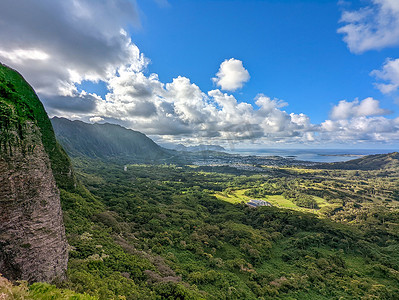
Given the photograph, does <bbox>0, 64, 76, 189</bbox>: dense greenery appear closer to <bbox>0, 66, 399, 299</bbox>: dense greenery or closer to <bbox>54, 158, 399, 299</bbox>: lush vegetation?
<bbox>0, 66, 399, 299</bbox>: dense greenery

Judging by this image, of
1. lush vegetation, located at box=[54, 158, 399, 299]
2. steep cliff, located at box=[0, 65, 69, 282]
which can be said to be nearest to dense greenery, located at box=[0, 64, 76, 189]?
steep cliff, located at box=[0, 65, 69, 282]

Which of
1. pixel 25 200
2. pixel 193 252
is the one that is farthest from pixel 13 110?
pixel 193 252

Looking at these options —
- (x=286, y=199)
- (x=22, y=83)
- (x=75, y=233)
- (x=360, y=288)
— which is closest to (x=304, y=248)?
(x=360, y=288)

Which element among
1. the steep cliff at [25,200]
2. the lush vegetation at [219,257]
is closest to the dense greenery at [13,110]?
the steep cliff at [25,200]

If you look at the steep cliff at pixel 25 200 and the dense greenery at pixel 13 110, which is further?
the dense greenery at pixel 13 110

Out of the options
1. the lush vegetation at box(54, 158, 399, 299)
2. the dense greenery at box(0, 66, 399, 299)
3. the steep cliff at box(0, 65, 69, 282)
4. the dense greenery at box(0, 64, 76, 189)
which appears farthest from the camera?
the lush vegetation at box(54, 158, 399, 299)

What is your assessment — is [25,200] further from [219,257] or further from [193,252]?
[219,257]

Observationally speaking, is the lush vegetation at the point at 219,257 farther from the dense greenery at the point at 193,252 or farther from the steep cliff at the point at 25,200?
the steep cliff at the point at 25,200

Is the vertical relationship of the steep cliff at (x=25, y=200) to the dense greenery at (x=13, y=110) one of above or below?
below

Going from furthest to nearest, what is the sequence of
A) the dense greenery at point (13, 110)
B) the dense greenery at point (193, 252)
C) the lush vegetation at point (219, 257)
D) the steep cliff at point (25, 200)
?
1. the lush vegetation at point (219, 257)
2. the dense greenery at point (193, 252)
3. the dense greenery at point (13, 110)
4. the steep cliff at point (25, 200)
